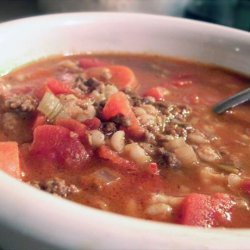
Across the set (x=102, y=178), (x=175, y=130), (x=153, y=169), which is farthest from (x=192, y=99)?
(x=102, y=178)

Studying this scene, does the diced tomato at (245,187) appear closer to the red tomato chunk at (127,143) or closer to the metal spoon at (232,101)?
the red tomato chunk at (127,143)

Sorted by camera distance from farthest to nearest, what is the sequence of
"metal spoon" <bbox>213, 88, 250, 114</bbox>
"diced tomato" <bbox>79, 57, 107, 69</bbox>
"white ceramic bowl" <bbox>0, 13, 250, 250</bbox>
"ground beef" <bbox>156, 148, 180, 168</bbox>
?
"diced tomato" <bbox>79, 57, 107, 69</bbox> < "metal spoon" <bbox>213, 88, 250, 114</bbox> < "ground beef" <bbox>156, 148, 180, 168</bbox> < "white ceramic bowl" <bbox>0, 13, 250, 250</bbox>

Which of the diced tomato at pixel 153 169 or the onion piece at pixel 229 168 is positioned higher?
the diced tomato at pixel 153 169

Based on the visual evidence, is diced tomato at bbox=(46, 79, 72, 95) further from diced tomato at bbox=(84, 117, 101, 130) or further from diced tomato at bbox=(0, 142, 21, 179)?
diced tomato at bbox=(0, 142, 21, 179)

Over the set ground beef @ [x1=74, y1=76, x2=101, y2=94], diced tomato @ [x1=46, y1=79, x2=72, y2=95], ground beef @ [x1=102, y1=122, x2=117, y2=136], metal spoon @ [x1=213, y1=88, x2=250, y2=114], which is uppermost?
ground beef @ [x1=102, y1=122, x2=117, y2=136]

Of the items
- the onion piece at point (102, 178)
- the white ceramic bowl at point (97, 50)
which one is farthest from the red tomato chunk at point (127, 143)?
the white ceramic bowl at point (97, 50)

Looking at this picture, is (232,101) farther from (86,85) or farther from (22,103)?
(22,103)

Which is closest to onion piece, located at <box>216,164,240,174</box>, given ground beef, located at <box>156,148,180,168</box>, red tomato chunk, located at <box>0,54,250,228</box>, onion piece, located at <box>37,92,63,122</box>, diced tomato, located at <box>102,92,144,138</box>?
red tomato chunk, located at <box>0,54,250,228</box>
